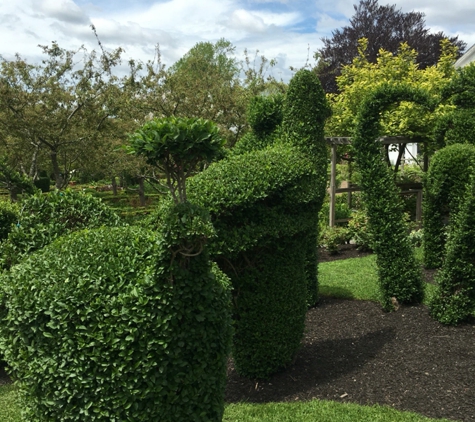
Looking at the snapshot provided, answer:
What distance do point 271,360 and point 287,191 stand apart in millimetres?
1753

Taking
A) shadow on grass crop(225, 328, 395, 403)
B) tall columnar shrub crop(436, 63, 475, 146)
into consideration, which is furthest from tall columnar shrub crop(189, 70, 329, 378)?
tall columnar shrub crop(436, 63, 475, 146)

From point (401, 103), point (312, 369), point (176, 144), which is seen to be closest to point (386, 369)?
point (312, 369)

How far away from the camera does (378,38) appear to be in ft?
78.2

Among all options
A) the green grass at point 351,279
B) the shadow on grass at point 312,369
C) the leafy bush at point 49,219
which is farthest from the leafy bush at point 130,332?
the green grass at point 351,279

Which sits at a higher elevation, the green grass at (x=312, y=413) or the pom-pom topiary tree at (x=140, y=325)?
the pom-pom topiary tree at (x=140, y=325)

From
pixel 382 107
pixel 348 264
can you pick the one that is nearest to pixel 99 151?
pixel 348 264

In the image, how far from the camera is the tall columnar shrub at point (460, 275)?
569 centimetres

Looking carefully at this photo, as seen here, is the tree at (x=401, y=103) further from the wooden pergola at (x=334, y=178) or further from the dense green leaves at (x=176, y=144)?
the dense green leaves at (x=176, y=144)

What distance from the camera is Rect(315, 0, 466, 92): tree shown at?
23391mm

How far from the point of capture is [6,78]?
42.0 ft

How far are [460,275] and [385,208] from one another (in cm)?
124

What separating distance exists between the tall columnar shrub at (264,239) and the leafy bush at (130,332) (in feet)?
4.43

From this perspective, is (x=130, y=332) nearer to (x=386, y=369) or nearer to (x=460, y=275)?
(x=386, y=369)

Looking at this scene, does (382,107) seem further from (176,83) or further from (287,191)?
(176,83)
